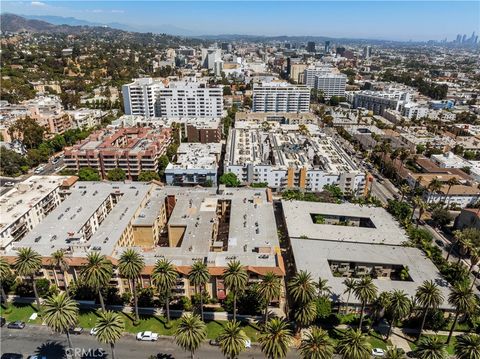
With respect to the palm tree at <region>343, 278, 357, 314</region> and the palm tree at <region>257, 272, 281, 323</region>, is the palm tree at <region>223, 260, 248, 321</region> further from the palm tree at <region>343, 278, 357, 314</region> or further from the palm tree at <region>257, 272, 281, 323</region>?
the palm tree at <region>343, 278, 357, 314</region>

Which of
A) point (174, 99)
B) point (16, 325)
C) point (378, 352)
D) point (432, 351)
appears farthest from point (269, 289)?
point (174, 99)

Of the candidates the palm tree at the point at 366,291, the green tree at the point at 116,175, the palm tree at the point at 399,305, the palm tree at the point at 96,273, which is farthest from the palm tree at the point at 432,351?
the green tree at the point at 116,175

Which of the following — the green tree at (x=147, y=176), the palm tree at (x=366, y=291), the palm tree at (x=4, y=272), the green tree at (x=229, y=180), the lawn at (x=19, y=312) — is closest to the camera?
the palm tree at (x=366, y=291)

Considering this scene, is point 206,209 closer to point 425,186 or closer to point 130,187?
point 130,187

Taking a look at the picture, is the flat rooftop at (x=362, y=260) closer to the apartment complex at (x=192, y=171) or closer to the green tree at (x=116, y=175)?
the apartment complex at (x=192, y=171)

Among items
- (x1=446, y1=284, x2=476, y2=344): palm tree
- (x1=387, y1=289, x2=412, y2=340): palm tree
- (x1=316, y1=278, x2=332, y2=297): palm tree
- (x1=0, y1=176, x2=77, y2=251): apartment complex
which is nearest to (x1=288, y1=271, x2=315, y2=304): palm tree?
(x1=316, y1=278, x2=332, y2=297): palm tree

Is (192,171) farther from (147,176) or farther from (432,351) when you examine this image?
(432,351)
